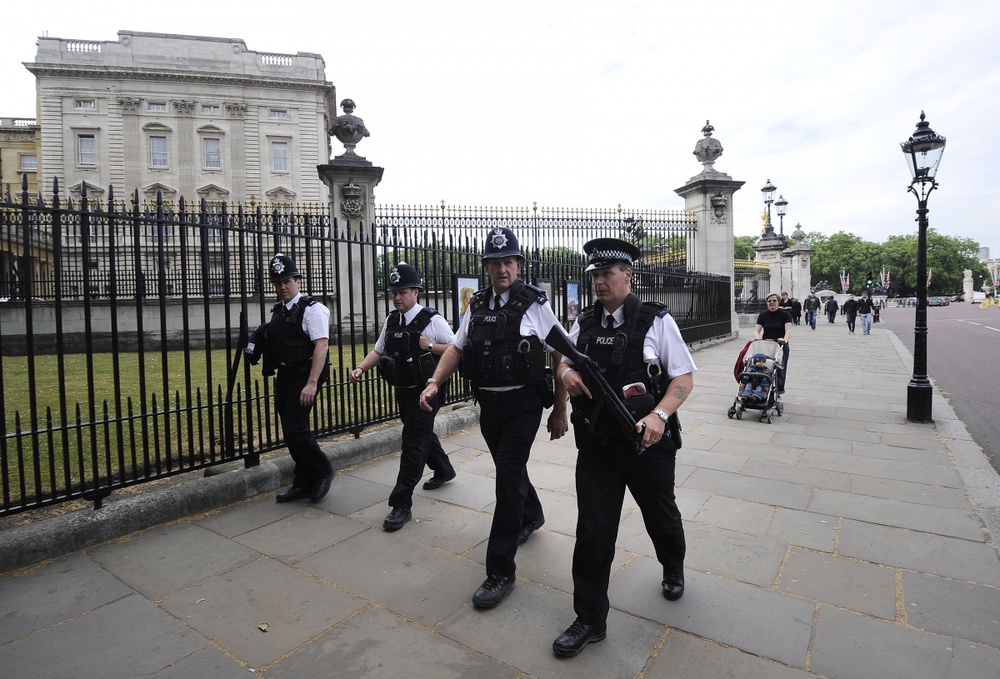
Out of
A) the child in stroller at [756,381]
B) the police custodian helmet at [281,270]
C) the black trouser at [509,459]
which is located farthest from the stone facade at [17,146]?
the black trouser at [509,459]

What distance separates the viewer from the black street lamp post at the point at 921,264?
7.19m

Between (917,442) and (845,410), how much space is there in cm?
180

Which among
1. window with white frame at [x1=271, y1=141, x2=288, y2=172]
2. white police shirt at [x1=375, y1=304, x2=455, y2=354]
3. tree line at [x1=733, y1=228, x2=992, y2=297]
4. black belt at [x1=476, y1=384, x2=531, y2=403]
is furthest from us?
tree line at [x1=733, y1=228, x2=992, y2=297]

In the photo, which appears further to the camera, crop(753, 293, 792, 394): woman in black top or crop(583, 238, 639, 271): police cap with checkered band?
crop(753, 293, 792, 394): woman in black top

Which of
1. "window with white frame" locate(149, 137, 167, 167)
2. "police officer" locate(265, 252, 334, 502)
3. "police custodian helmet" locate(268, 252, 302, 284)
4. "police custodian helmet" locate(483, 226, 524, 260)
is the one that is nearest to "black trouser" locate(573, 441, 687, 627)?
"police custodian helmet" locate(483, 226, 524, 260)

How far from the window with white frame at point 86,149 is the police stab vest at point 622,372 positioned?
53.8 metres

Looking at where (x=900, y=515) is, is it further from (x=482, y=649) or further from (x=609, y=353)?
(x=482, y=649)

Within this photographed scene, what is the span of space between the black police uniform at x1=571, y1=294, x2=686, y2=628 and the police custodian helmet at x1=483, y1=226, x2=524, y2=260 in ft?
2.56

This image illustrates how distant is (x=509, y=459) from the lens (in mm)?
3260

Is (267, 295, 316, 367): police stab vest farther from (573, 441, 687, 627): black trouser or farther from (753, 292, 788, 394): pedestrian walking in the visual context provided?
(753, 292, 788, 394): pedestrian walking

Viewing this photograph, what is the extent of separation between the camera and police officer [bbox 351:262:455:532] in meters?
4.20

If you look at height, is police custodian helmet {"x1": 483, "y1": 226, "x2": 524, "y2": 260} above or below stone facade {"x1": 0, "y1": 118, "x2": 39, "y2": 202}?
below

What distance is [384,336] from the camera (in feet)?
14.7

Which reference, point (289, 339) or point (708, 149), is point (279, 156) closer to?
point (708, 149)
